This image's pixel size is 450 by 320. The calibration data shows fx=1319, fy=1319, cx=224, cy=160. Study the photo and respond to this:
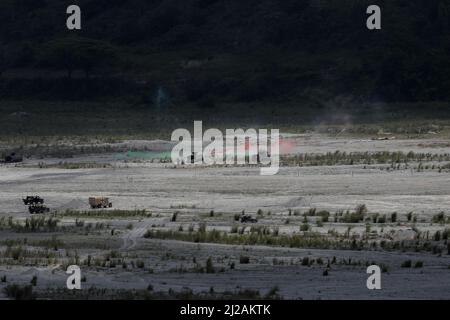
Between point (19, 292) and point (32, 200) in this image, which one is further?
point (32, 200)

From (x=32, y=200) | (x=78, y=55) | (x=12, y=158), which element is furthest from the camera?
(x=78, y=55)

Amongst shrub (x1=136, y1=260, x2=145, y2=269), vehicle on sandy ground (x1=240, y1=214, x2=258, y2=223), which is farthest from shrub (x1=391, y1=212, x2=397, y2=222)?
shrub (x1=136, y1=260, x2=145, y2=269)

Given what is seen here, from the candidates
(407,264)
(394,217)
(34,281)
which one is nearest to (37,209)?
(394,217)

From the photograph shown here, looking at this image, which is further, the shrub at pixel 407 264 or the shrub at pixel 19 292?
the shrub at pixel 407 264

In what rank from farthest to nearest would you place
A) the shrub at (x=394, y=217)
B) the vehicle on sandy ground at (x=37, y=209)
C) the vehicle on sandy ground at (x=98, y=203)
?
1. the vehicle on sandy ground at (x=98, y=203)
2. the vehicle on sandy ground at (x=37, y=209)
3. the shrub at (x=394, y=217)

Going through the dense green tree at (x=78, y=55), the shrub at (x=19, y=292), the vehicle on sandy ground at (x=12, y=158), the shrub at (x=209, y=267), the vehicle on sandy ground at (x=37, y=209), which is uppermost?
the dense green tree at (x=78, y=55)

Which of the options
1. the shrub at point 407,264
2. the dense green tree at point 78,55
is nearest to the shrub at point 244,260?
the shrub at point 407,264

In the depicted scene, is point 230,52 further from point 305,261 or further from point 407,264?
point 407,264

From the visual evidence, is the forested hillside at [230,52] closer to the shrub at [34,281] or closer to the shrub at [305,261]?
the shrub at [305,261]

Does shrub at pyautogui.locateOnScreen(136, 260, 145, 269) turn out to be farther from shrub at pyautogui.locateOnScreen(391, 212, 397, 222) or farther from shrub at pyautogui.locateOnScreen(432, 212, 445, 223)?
shrub at pyautogui.locateOnScreen(432, 212, 445, 223)

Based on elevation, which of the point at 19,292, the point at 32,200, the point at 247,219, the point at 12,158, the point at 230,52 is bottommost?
the point at 19,292

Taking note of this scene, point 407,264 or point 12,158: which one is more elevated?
point 12,158

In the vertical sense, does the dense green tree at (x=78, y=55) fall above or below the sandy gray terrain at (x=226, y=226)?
above

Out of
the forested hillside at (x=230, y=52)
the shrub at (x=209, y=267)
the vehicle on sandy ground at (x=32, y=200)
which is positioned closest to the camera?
the shrub at (x=209, y=267)
